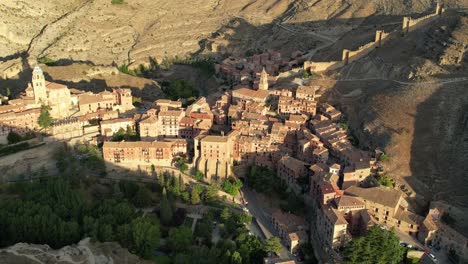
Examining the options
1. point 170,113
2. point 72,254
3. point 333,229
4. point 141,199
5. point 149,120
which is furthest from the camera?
point 170,113

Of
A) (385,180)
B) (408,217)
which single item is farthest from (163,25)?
(408,217)

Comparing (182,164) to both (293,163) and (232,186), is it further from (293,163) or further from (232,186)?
(293,163)

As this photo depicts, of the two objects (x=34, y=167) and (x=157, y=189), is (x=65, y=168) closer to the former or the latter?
(x=34, y=167)

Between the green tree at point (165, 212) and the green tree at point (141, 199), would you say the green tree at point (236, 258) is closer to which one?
the green tree at point (165, 212)

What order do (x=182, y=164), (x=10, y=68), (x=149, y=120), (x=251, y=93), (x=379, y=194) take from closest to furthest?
(x=379, y=194) → (x=182, y=164) → (x=149, y=120) → (x=251, y=93) → (x=10, y=68)

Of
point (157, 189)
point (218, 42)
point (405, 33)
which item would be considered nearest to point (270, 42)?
point (218, 42)
